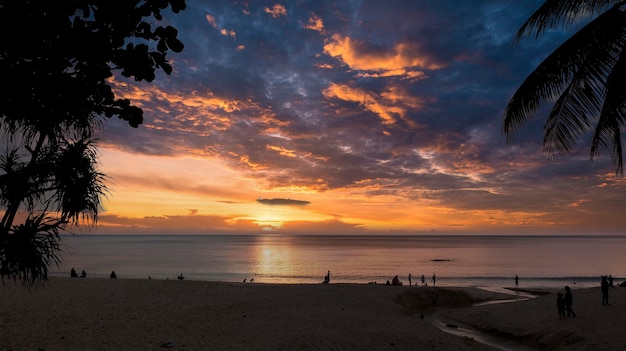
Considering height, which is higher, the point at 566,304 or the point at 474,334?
the point at 566,304

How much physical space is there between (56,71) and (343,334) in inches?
661

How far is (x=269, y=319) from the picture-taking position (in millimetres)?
20938

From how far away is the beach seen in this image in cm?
1606

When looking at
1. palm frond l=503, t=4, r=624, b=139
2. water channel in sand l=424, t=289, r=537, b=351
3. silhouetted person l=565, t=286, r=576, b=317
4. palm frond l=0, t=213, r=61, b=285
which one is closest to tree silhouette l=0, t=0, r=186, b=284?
palm frond l=0, t=213, r=61, b=285

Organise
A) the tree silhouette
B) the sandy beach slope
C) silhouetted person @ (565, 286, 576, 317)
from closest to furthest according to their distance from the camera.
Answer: the tree silhouette
the sandy beach slope
silhouetted person @ (565, 286, 576, 317)

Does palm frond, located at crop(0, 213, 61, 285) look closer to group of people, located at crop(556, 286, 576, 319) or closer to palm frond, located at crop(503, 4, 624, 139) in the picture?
palm frond, located at crop(503, 4, 624, 139)

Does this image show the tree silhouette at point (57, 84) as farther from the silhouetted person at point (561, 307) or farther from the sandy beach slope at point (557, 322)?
the silhouetted person at point (561, 307)

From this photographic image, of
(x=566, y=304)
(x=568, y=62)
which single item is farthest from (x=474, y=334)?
(x=568, y=62)

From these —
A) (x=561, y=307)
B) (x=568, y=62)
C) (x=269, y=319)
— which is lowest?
(x=269, y=319)

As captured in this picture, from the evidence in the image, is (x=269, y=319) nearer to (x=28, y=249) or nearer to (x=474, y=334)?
(x=474, y=334)

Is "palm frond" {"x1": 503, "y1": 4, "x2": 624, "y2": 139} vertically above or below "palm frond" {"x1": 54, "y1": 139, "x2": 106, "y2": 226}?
above

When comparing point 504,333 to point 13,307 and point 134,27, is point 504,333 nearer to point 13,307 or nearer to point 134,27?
point 134,27

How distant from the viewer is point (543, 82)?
27.1 feet

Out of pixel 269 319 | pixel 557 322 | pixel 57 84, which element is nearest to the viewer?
pixel 57 84
